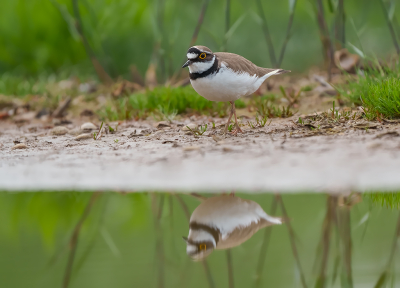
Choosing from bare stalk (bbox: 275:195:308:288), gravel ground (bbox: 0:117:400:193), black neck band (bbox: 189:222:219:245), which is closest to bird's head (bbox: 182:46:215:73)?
gravel ground (bbox: 0:117:400:193)

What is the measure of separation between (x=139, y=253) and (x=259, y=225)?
0.61m

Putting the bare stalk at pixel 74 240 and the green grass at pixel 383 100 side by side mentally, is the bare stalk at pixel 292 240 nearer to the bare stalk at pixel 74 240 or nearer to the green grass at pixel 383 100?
the bare stalk at pixel 74 240

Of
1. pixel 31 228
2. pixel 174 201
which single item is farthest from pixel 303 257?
pixel 31 228

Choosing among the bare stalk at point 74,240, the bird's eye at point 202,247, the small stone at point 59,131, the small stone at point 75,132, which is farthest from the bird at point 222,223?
the small stone at point 59,131

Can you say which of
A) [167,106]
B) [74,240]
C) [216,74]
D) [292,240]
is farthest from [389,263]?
[167,106]

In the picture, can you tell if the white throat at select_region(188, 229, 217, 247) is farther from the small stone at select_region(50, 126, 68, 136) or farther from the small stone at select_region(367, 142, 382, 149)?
the small stone at select_region(50, 126, 68, 136)

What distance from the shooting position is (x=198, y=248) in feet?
6.95

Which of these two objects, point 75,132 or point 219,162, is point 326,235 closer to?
point 219,162

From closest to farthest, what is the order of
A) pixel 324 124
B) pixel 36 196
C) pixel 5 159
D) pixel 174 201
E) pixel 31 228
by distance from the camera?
pixel 31 228 < pixel 174 201 < pixel 36 196 < pixel 5 159 < pixel 324 124

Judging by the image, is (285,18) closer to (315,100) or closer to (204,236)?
(315,100)

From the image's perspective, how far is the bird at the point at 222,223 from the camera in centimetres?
215

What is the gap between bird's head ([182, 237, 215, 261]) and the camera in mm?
2034

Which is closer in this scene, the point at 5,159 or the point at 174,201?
the point at 174,201

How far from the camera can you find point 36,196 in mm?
2941
